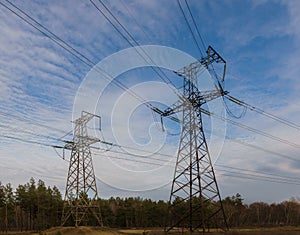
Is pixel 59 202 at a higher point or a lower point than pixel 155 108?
lower

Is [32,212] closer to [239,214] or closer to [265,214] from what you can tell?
[239,214]

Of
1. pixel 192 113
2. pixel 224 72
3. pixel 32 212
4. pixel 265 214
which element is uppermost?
pixel 224 72

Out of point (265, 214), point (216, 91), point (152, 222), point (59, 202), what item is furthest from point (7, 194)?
point (265, 214)

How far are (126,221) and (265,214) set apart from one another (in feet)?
193

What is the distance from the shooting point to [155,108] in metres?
29.8

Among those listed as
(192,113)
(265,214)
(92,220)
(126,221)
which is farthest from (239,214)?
(192,113)

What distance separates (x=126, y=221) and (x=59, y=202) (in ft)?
75.8

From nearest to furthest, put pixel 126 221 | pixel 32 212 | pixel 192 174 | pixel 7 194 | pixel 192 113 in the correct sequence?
pixel 192 174, pixel 192 113, pixel 7 194, pixel 32 212, pixel 126 221

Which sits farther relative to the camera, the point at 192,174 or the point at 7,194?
the point at 7,194

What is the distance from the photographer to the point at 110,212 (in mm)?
92188

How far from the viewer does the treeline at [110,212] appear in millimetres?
74438

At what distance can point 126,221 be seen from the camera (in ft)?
307

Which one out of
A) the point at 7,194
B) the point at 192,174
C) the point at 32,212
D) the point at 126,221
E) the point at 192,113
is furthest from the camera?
the point at 126,221

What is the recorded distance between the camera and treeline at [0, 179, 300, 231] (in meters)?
74.4
